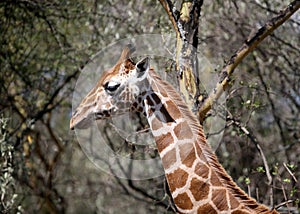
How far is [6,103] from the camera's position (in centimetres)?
985

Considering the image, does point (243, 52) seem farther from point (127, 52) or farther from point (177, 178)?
point (177, 178)

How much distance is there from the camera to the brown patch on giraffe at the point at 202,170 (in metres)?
3.95

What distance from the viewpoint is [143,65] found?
4121mm

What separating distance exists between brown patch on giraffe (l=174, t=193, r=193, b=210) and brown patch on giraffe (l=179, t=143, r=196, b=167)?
0.20 m

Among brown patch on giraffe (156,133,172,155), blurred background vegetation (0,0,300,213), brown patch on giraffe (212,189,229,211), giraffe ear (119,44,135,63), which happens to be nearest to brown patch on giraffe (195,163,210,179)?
brown patch on giraffe (212,189,229,211)

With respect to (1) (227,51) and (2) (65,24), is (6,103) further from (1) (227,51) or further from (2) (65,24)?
(1) (227,51)

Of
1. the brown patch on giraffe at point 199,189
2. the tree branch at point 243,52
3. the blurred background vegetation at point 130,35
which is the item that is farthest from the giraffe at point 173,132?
the blurred background vegetation at point 130,35

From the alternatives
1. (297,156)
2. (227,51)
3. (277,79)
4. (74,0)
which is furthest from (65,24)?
(297,156)

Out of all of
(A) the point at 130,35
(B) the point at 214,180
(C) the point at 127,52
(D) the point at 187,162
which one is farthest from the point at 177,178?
(A) the point at 130,35

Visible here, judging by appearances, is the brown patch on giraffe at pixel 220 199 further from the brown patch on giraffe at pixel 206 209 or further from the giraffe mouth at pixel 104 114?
the giraffe mouth at pixel 104 114

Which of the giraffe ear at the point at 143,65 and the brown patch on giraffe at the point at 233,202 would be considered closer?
the brown patch on giraffe at the point at 233,202

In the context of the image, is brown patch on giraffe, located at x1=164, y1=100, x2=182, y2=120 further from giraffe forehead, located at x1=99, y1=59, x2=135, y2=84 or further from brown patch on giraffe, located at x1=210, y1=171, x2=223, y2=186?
brown patch on giraffe, located at x1=210, y1=171, x2=223, y2=186

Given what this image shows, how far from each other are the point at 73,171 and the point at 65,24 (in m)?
5.38

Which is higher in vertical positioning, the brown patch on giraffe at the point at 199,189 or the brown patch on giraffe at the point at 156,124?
the brown patch on giraffe at the point at 156,124
